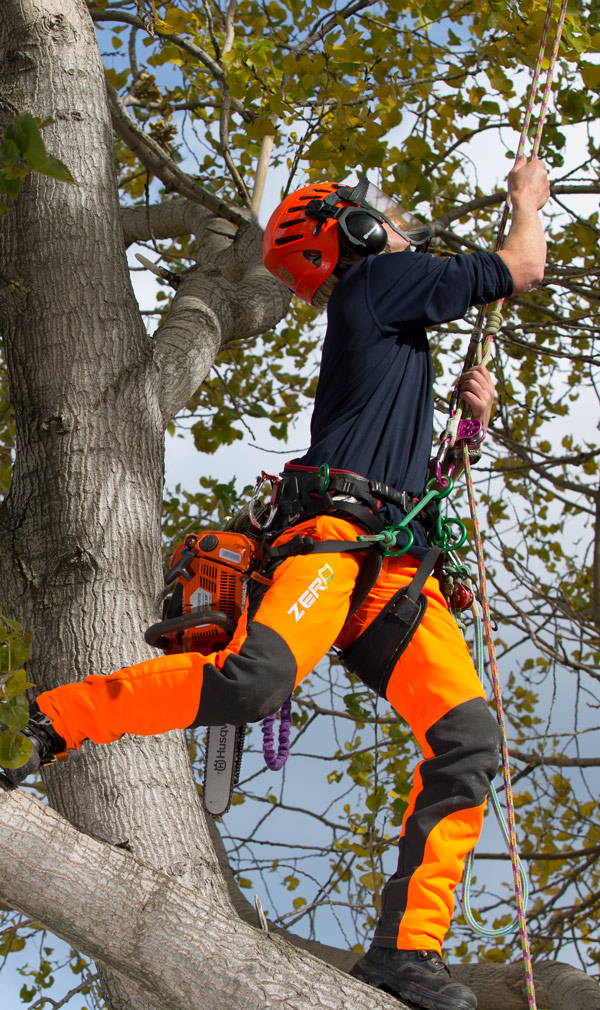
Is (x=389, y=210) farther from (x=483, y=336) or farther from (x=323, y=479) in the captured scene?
(x=323, y=479)

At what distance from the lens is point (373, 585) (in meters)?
2.44

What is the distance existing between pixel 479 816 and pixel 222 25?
498 cm

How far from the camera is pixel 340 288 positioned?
2.73 m

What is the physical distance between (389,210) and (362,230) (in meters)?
0.50

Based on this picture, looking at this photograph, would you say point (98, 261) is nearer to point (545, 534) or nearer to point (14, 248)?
point (14, 248)

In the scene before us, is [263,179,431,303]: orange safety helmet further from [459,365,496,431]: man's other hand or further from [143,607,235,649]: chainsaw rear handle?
[143,607,235,649]: chainsaw rear handle

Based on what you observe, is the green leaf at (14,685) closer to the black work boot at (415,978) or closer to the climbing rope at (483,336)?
the black work boot at (415,978)

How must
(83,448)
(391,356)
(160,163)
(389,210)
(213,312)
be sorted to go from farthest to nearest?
(160,163)
(213,312)
(389,210)
(83,448)
(391,356)

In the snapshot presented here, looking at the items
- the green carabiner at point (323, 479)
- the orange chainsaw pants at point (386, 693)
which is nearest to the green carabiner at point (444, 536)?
the orange chainsaw pants at point (386, 693)

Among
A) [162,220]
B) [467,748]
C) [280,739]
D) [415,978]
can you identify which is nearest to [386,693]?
[467,748]

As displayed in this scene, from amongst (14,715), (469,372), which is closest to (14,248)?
(469,372)

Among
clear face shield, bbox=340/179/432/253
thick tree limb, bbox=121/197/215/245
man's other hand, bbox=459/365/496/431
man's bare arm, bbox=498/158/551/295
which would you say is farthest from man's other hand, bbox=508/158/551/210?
thick tree limb, bbox=121/197/215/245

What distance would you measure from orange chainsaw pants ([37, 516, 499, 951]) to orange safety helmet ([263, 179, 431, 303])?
793 mm

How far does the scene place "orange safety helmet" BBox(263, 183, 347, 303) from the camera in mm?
2809
